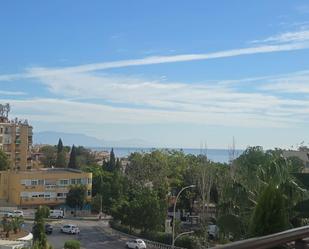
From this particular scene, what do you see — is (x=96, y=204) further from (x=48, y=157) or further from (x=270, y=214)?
(x=270, y=214)

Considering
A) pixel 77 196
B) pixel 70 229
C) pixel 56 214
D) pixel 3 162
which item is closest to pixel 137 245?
pixel 70 229

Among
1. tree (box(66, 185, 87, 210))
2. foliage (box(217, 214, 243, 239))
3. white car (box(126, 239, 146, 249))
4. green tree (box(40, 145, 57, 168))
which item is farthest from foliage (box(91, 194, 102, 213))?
foliage (box(217, 214, 243, 239))

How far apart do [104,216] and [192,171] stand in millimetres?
13248

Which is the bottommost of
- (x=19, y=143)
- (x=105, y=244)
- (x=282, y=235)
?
(x=105, y=244)

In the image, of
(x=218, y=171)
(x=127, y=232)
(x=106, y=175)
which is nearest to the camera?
(x=127, y=232)

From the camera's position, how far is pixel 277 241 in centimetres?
406

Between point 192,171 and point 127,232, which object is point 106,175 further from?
point 127,232

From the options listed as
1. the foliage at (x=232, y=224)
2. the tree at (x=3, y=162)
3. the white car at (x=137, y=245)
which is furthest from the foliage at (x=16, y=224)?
the foliage at (x=232, y=224)

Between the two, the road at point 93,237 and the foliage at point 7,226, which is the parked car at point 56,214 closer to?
the road at point 93,237

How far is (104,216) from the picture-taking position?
70375mm

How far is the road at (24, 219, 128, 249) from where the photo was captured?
150 ft

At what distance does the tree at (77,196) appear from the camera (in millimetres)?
73056

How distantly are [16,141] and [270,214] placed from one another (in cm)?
8678

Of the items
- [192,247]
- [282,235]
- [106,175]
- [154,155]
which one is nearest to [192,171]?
[154,155]
